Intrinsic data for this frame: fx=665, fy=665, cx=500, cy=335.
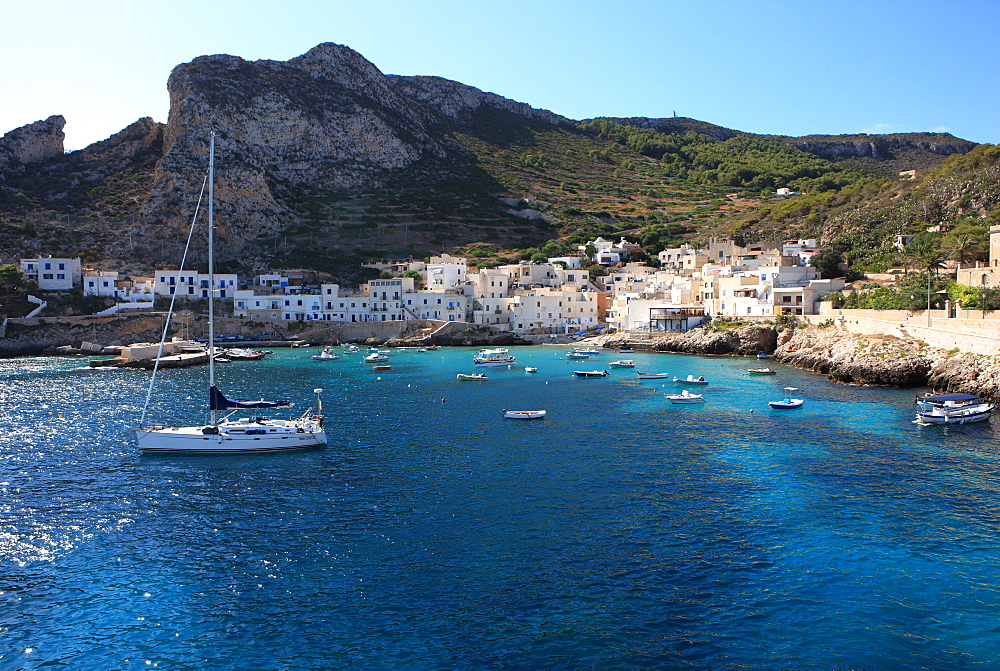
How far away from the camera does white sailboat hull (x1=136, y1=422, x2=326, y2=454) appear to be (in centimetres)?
2972

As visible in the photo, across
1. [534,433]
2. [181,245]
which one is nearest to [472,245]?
[181,245]

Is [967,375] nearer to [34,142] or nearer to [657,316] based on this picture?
[657,316]

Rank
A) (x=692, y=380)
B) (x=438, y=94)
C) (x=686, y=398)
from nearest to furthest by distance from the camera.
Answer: (x=686, y=398), (x=692, y=380), (x=438, y=94)

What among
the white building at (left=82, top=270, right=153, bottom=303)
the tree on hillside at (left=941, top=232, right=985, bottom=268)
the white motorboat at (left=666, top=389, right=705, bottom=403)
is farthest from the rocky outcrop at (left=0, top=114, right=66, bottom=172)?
the tree on hillside at (left=941, top=232, right=985, bottom=268)

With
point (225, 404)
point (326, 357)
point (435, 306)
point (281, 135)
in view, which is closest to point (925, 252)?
point (435, 306)

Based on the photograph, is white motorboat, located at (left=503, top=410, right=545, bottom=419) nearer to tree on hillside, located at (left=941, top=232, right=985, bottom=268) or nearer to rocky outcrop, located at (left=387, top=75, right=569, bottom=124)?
tree on hillside, located at (left=941, top=232, right=985, bottom=268)

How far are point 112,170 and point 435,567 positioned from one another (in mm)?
130615

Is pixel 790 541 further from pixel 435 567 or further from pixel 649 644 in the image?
pixel 435 567

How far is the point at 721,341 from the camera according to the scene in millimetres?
68250

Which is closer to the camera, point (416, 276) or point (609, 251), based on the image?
point (416, 276)

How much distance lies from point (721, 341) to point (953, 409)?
35.4m

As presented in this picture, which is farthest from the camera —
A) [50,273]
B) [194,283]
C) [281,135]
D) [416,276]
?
[281,135]

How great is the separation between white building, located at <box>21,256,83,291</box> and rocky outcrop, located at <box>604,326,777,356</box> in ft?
236

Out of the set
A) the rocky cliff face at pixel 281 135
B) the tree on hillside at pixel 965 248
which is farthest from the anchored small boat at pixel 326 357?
the tree on hillside at pixel 965 248
